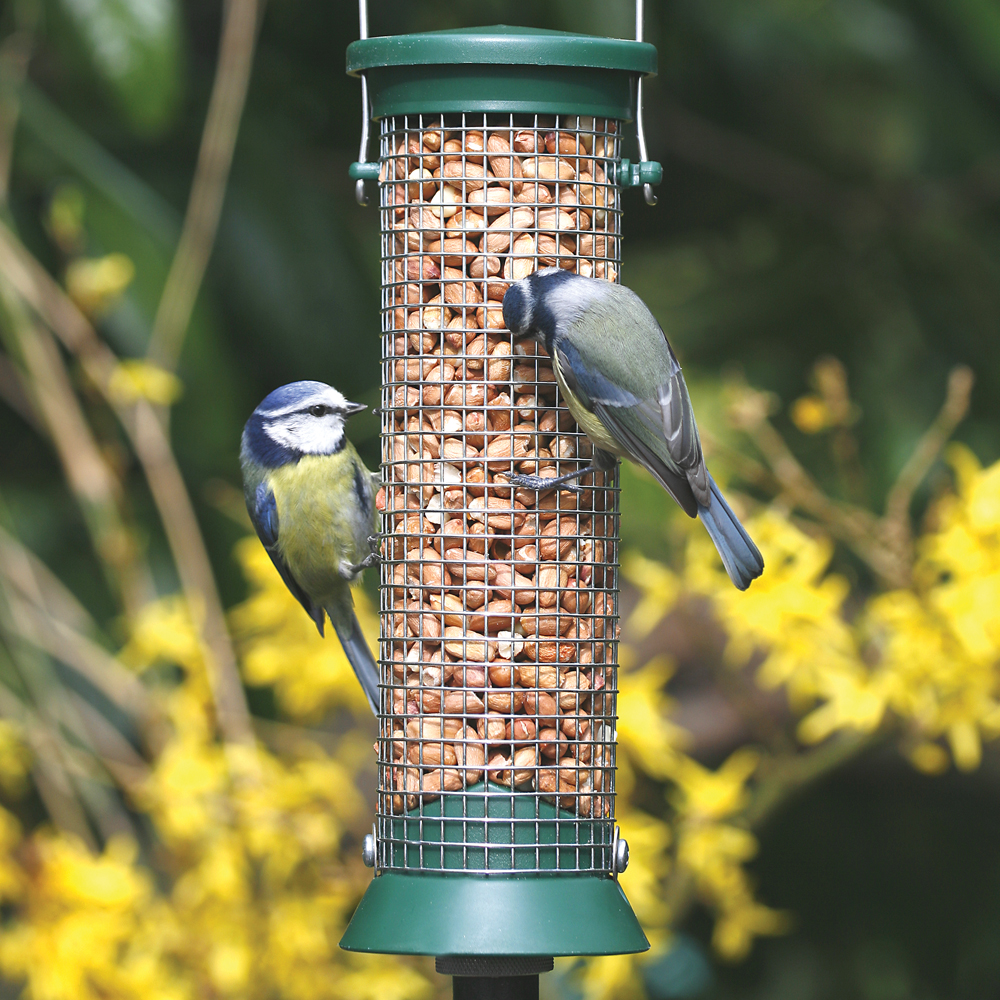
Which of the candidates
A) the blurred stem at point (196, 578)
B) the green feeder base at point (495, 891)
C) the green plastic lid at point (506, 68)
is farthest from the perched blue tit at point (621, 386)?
the blurred stem at point (196, 578)

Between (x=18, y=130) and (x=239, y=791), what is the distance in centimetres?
256

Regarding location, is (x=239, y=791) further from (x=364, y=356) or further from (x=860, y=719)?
(x=364, y=356)

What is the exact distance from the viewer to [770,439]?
3.99 meters

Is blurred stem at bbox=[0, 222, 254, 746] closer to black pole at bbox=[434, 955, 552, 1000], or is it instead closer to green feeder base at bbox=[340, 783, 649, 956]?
green feeder base at bbox=[340, 783, 649, 956]

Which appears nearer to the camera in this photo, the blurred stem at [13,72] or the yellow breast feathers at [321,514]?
the yellow breast feathers at [321,514]

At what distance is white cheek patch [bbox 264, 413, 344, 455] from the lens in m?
3.94

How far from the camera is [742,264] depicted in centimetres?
667

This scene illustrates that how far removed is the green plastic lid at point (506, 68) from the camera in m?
3.10

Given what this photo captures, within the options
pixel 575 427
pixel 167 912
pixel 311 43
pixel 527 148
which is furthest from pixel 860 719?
pixel 311 43

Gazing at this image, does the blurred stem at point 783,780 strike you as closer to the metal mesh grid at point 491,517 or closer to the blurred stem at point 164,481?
the metal mesh grid at point 491,517

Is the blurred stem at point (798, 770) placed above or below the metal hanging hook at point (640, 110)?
below

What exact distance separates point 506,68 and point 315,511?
136 cm

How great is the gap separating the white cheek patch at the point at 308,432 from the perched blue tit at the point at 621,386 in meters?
0.82

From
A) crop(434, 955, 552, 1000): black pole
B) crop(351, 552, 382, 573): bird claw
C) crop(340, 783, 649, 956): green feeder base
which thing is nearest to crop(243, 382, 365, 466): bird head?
crop(351, 552, 382, 573): bird claw
